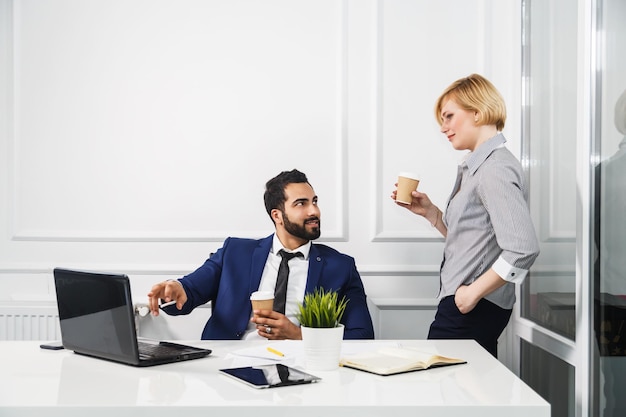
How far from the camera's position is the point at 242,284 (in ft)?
9.13

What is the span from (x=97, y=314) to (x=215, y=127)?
1.60 metres

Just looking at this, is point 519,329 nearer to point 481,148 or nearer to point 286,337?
point 481,148

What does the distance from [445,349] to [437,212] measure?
2.95 ft

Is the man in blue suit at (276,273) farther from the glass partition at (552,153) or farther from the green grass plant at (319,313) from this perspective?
the green grass plant at (319,313)

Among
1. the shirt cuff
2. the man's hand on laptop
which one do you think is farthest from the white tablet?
the shirt cuff

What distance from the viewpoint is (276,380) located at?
5.15ft

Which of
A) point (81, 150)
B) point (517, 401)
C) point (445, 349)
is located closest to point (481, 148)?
point (445, 349)

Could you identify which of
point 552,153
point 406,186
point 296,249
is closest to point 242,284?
point 296,249

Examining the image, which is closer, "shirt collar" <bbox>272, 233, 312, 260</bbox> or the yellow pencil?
the yellow pencil

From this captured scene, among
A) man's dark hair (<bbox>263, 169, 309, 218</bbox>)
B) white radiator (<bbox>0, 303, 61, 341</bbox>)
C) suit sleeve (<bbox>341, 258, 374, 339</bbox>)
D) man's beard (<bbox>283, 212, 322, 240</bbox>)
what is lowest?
white radiator (<bbox>0, 303, 61, 341</bbox>)

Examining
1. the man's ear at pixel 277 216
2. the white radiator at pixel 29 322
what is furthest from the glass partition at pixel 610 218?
the white radiator at pixel 29 322

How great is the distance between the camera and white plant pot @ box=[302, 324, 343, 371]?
1701 mm

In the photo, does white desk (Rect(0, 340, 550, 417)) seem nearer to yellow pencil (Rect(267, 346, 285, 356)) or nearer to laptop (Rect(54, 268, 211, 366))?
laptop (Rect(54, 268, 211, 366))

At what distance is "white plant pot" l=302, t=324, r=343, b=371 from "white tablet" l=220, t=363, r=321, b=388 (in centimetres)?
7
